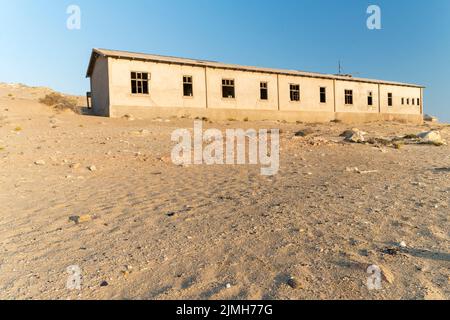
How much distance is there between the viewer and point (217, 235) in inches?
162

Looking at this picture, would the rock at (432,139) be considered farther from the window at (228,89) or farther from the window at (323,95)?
the window at (323,95)

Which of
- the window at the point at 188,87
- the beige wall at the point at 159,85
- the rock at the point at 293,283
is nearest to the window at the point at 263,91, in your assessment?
the beige wall at the point at 159,85

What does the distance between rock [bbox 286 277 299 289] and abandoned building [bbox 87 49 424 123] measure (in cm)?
1757

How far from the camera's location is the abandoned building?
19359mm

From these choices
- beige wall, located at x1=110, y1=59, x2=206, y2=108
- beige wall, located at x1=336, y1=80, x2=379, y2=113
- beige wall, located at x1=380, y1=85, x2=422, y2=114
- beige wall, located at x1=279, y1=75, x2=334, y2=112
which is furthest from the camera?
beige wall, located at x1=380, y1=85, x2=422, y2=114

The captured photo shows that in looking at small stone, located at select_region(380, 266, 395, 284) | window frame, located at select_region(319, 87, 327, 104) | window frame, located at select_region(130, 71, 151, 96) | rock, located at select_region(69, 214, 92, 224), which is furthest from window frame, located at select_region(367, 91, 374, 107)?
small stone, located at select_region(380, 266, 395, 284)

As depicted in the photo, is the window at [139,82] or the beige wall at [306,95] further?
the beige wall at [306,95]

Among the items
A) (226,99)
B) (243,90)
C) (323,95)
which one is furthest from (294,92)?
(226,99)

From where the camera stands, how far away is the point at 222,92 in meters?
22.9

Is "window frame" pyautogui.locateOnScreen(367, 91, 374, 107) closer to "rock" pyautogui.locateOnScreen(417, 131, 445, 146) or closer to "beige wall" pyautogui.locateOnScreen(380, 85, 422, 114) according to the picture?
"beige wall" pyautogui.locateOnScreen(380, 85, 422, 114)

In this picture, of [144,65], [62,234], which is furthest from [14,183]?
[144,65]

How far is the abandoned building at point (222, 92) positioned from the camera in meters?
19.4

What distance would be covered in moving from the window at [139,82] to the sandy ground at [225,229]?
11.1m
